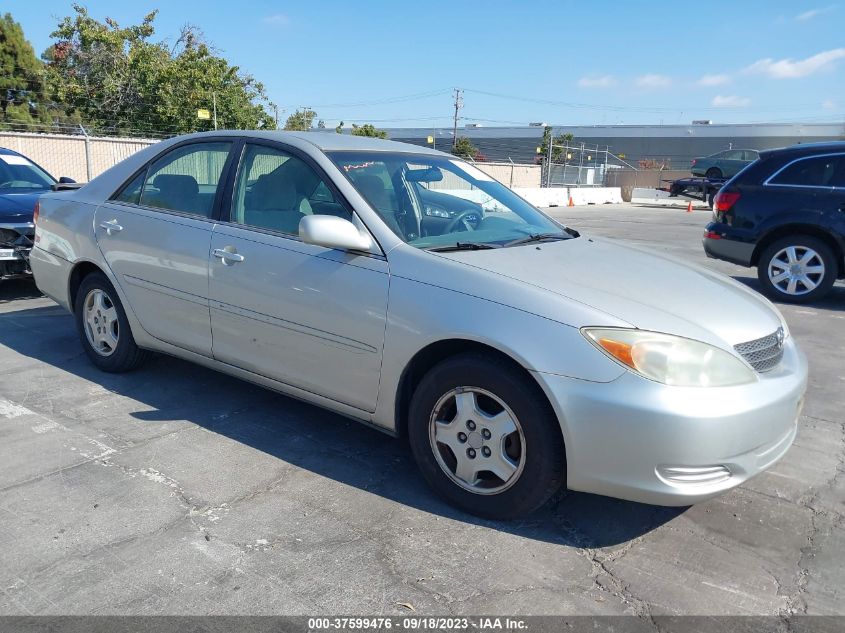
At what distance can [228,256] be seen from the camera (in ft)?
12.4

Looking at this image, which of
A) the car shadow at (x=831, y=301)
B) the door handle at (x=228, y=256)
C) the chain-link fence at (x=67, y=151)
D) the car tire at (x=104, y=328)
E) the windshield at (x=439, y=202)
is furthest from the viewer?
the chain-link fence at (x=67, y=151)

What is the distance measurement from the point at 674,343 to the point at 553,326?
1.52ft

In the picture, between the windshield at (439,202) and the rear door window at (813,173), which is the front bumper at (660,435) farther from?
the rear door window at (813,173)

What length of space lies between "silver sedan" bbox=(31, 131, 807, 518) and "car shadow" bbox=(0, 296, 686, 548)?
0.70 feet

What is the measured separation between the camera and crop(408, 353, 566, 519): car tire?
279cm

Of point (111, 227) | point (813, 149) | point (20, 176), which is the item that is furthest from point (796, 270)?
point (20, 176)

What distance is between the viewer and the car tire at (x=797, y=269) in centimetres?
753

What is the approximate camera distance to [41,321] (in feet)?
20.4

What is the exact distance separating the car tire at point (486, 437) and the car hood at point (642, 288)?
36 centimetres

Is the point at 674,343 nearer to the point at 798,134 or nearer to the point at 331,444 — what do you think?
the point at 331,444

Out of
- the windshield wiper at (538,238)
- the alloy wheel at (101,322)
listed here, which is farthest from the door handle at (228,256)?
the windshield wiper at (538,238)

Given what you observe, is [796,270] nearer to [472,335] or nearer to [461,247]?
[461,247]

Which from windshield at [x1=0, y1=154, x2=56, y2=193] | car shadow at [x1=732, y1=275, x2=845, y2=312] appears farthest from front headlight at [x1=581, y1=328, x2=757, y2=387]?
windshield at [x1=0, y1=154, x2=56, y2=193]

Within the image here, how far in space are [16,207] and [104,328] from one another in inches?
116
